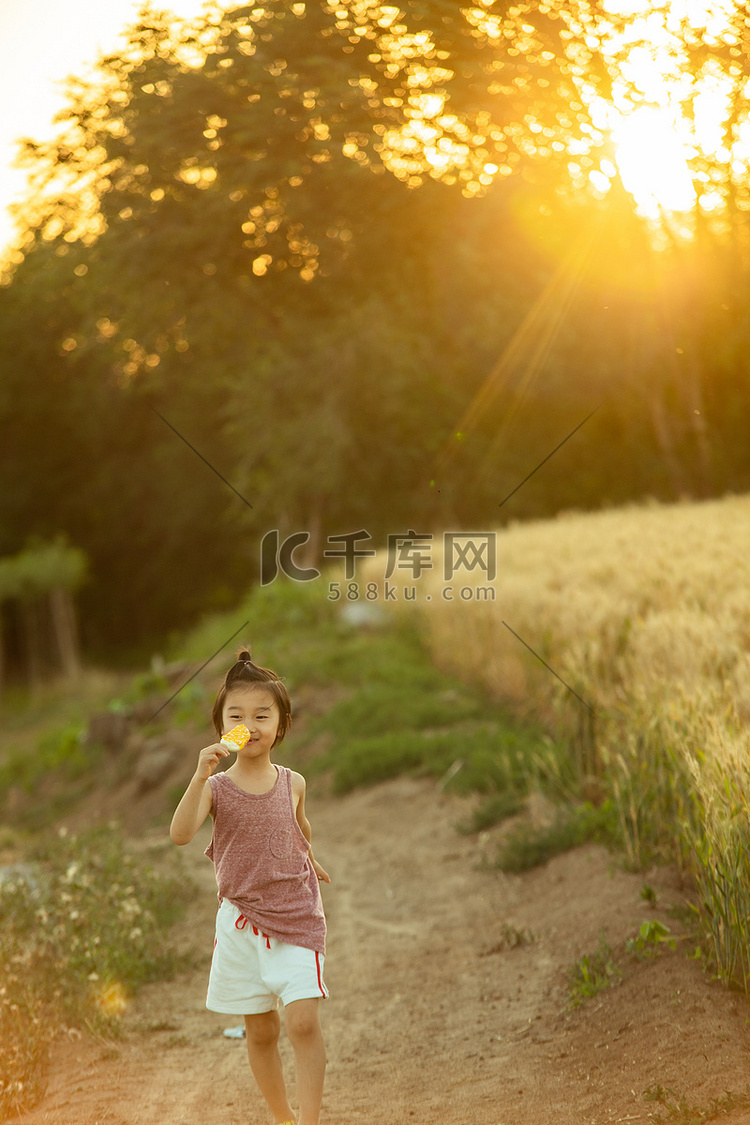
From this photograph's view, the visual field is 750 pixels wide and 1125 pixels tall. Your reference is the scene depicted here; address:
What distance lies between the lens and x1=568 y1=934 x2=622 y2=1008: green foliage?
12.9 feet

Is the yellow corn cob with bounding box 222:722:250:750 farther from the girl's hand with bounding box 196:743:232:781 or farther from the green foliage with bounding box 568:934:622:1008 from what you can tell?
the green foliage with bounding box 568:934:622:1008

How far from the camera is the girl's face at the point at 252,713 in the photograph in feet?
9.82

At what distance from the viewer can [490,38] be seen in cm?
524

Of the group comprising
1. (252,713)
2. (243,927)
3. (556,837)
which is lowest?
(556,837)

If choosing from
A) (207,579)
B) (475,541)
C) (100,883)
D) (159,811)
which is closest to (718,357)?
(475,541)

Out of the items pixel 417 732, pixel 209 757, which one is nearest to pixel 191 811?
pixel 209 757

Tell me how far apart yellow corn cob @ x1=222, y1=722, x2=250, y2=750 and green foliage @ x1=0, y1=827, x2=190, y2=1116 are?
1.65 metres

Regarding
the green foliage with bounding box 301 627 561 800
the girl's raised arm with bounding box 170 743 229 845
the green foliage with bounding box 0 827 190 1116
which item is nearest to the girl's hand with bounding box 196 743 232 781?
the girl's raised arm with bounding box 170 743 229 845

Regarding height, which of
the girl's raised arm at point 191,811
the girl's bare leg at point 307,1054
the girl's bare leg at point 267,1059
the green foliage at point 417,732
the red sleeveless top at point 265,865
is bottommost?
the green foliage at point 417,732

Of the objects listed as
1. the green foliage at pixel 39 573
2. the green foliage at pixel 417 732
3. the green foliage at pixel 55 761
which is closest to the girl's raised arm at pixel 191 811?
the green foliage at pixel 417 732

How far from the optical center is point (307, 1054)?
9.37ft

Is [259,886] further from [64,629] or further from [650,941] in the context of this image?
[64,629]

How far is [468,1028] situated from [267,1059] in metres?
1.31

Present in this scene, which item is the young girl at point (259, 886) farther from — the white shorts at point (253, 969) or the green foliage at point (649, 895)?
the green foliage at point (649, 895)
